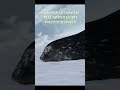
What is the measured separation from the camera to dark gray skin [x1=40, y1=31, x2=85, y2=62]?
893 inches

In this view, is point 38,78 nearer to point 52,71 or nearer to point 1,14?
point 52,71

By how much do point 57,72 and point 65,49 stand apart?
61 centimetres

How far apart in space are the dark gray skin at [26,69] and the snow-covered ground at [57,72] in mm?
102

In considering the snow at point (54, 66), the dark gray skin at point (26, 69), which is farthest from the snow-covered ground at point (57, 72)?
the dark gray skin at point (26, 69)

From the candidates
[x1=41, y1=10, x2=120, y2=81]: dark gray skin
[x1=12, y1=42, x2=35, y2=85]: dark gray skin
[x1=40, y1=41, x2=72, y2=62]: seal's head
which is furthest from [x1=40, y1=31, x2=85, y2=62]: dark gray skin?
[x1=12, y1=42, x2=35, y2=85]: dark gray skin

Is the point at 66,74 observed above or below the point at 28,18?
below

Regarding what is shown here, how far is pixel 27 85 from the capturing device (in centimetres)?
2270

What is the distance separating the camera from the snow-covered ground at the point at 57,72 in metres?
22.7

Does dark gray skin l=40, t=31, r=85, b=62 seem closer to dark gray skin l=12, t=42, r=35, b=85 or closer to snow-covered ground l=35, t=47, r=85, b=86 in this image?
snow-covered ground l=35, t=47, r=85, b=86

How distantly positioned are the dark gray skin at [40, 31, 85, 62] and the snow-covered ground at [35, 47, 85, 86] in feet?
0.42

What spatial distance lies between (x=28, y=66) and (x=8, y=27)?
1.11 m

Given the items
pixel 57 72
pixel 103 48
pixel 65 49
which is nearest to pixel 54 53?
pixel 65 49

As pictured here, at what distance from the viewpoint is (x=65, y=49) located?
22.8m

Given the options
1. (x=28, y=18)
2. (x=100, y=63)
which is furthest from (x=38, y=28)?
(x=100, y=63)
